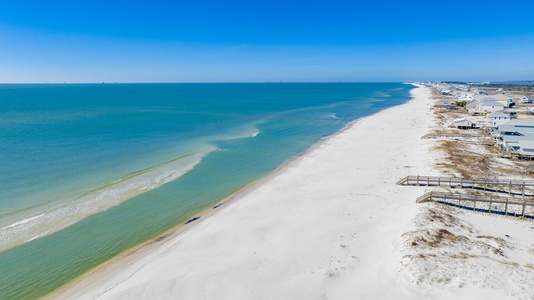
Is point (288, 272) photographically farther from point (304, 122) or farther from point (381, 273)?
point (304, 122)

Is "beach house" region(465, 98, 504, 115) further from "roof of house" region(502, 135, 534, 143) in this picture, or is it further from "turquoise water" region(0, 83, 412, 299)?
"turquoise water" region(0, 83, 412, 299)

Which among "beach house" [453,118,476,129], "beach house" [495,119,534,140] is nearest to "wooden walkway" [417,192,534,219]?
"beach house" [495,119,534,140]

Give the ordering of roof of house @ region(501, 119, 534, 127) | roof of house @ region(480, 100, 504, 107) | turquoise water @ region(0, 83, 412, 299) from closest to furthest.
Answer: turquoise water @ region(0, 83, 412, 299), roof of house @ region(501, 119, 534, 127), roof of house @ region(480, 100, 504, 107)

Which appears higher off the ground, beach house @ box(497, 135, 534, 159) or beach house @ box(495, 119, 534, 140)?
beach house @ box(495, 119, 534, 140)

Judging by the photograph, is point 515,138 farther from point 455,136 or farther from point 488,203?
point 488,203

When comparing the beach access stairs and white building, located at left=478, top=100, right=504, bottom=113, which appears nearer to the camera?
the beach access stairs

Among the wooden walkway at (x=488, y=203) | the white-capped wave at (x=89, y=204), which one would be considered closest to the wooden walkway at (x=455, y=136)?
the wooden walkway at (x=488, y=203)
